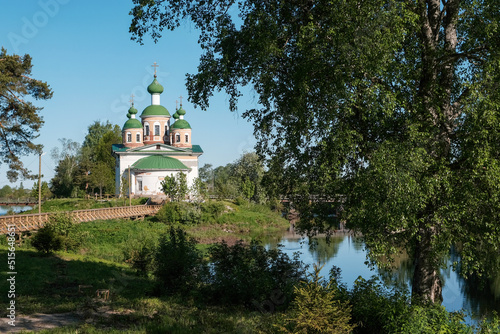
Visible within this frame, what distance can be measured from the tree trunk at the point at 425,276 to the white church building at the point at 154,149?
39.0 m

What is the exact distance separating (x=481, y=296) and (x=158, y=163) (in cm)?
3572

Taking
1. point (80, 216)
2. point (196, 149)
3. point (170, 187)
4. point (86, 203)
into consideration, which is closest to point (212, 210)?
point (170, 187)

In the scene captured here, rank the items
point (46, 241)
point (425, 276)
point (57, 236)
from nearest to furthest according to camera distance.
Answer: point (425, 276), point (46, 241), point (57, 236)

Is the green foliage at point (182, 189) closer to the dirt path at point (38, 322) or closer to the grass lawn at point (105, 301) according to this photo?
the grass lawn at point (105, 301)

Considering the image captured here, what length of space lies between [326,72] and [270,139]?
2.85 meters

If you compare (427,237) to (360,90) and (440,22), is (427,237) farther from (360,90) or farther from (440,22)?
(440,22)

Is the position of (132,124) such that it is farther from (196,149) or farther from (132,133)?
(196,149)

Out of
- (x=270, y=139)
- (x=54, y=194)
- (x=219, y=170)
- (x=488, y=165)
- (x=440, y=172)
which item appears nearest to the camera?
(x=488, y=165)

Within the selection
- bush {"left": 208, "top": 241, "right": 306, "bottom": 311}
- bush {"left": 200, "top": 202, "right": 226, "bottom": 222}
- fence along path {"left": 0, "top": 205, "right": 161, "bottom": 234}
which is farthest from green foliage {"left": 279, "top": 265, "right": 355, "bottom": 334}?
bush {"left": 200, "top": 202, "right": 226, "bottom": 222}

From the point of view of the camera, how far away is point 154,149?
A: 169ft

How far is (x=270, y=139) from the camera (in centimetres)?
1120

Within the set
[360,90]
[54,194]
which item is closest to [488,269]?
[360,90]

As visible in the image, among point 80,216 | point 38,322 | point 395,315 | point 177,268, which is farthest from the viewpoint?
point 80,216

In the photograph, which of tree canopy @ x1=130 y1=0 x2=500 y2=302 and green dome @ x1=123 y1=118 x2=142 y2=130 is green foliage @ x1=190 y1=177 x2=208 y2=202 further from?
tree canopy @ x1=130 y1=0 x2=500 y2=302
